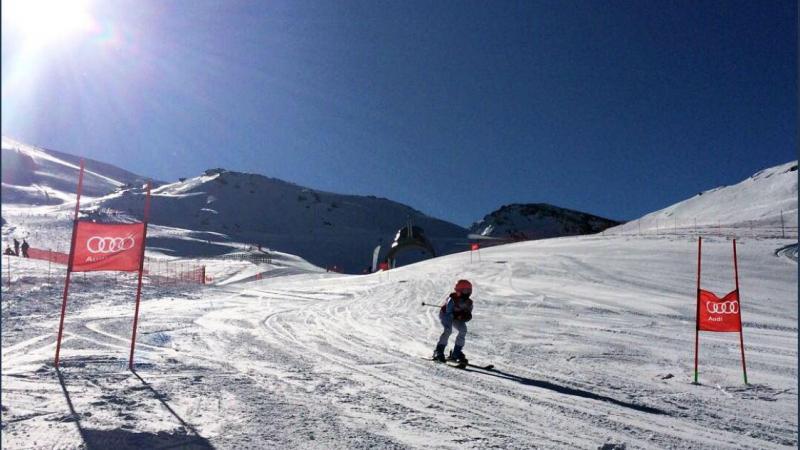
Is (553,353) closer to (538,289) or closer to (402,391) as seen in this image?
(402,391)

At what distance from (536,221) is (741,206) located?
7719 centimetres

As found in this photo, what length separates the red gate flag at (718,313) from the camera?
8992 mm

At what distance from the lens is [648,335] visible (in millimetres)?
13547

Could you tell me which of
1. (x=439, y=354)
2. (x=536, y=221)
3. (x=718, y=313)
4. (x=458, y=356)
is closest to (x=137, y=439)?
(x=458, y=356)

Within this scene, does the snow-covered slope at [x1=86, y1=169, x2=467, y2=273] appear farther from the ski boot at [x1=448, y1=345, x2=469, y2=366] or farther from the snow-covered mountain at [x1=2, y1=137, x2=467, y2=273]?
the ski boot at [x1=448, y1=345, x2=469, y2=366]

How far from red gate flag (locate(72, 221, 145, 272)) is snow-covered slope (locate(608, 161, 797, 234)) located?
5519 cm

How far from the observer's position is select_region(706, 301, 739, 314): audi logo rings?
9031 millimetres

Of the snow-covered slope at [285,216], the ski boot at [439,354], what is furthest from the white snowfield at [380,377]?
the snow-covered slope at [285,216]

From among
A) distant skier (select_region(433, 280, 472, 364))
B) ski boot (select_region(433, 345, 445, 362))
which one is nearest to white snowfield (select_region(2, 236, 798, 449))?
ski boot (select_region(433, 345, 445, 362))

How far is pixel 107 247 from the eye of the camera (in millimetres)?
7652

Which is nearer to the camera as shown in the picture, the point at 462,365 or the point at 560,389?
the point at 560,389

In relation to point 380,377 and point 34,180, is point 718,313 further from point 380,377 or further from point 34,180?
point 34,180

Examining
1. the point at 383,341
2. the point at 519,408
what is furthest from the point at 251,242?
the point at 519,408

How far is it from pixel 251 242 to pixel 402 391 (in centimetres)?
7601
